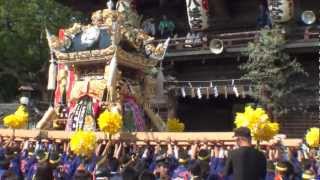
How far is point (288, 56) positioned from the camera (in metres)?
16.8

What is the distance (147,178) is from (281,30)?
11516 mm

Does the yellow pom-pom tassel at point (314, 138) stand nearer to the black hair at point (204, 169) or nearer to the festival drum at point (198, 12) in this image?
the black hair at point (204, 169)

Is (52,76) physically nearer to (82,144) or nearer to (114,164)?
(82,144)

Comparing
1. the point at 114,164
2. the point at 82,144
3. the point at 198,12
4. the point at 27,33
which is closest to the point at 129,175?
the point at 114,164

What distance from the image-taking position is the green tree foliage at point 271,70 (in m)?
16.5

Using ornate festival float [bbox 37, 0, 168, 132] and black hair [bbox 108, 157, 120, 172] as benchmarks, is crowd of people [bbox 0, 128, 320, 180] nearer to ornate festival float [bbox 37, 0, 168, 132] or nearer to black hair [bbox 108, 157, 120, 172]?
black hair [bbox 108, 157, 120, 172]

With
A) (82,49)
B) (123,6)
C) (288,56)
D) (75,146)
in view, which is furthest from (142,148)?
(288,56)

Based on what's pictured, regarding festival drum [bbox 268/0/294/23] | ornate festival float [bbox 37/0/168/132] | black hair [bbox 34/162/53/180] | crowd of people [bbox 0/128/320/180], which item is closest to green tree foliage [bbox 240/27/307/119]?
festival drum [bbox 268/0/294/23]

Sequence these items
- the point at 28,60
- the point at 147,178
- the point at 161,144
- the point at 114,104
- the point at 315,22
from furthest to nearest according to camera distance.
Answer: the point at 28,60, the point at 315,22, the point at 114,104, the point at 161,144, the point at 147,178

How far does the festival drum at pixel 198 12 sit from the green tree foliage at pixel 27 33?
Answer: 23.3ft

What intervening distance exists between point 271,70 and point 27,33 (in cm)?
1143

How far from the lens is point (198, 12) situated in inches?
684

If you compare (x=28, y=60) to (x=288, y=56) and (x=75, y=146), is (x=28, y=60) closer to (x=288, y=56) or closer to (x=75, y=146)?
(x=288, y=56)

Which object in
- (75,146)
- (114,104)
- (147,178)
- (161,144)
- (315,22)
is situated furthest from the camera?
(315,22)
